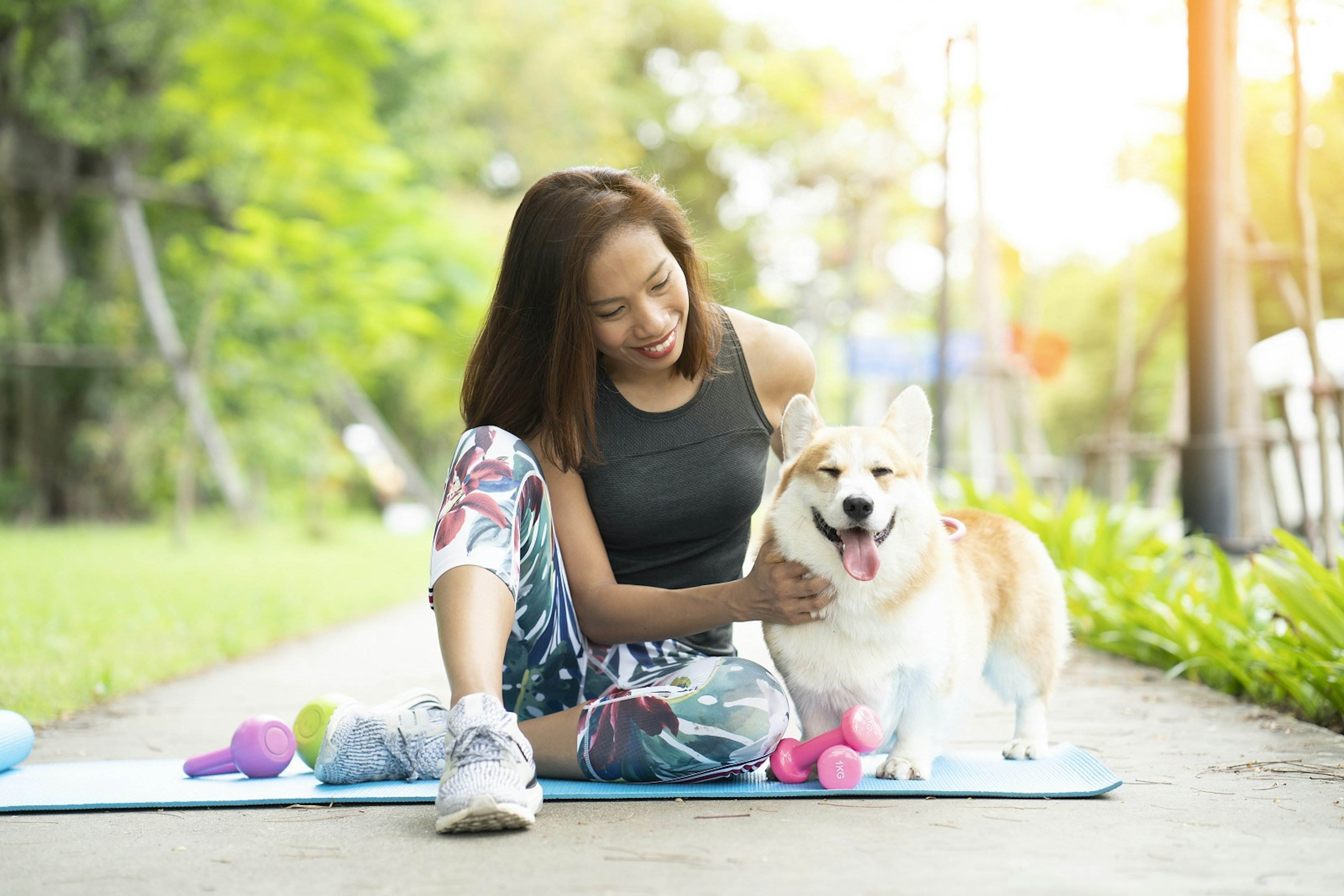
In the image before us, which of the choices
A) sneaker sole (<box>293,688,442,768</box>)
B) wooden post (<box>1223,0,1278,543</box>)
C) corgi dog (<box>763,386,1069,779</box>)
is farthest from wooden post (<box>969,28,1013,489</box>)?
sneaker sole (<box>293,688,442,768</box>)

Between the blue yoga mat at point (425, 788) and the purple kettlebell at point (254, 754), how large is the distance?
3 centimetres

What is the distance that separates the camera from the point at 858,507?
2.68 meters

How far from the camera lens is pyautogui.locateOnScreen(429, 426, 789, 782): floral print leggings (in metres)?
2.68

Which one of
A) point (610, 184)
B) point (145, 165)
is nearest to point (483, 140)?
point (145, 165)

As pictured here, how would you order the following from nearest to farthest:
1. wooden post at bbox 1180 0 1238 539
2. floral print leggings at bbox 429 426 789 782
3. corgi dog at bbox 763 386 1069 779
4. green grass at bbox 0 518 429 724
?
floral print leggings at bbox 429 426 789 782 < corgi dog at bbox 763 386 1069 779 < green grass at bbox 0 518 429 724 < wooden post at bbox 1180 0 1238 539

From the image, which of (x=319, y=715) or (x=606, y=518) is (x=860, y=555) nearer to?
(x=606, y=518)

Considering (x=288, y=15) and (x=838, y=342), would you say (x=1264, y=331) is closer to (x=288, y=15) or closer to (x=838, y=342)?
(x=288, y=15)

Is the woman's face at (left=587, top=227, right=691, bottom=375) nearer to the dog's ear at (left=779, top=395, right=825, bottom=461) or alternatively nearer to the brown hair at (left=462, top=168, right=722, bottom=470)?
the brown hair at (left=462, top=168, right=722, bottom=470)

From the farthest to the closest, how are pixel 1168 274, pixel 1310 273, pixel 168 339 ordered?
pixel 1168 274, pixel 168 339, pixel 1310 273

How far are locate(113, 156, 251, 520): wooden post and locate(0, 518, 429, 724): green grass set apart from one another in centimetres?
83

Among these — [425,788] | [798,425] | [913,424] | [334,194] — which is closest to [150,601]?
[425,788]

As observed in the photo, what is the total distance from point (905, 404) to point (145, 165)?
16.5m

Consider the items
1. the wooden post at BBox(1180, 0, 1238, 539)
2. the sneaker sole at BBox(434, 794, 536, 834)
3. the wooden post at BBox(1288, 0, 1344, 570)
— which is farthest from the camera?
the wooden post at BBox(1180, 0, 1238, 539)

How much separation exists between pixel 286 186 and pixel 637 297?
10.2 m
